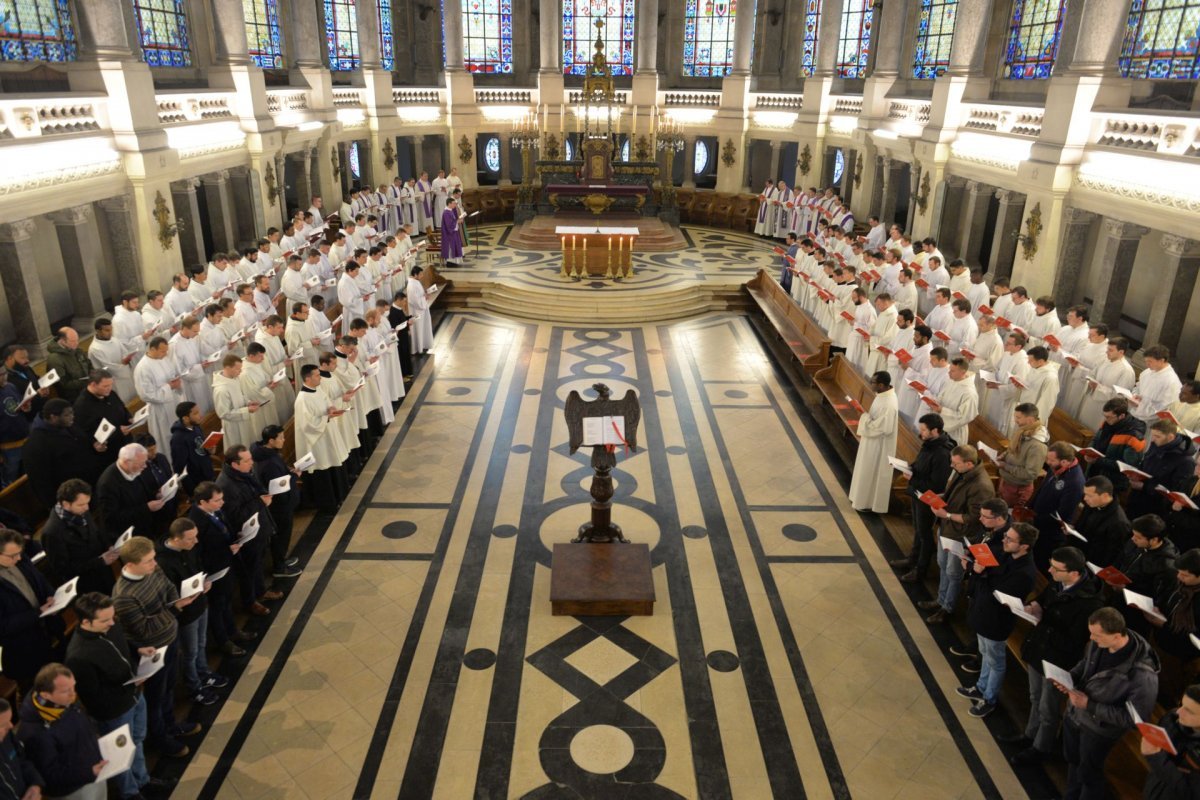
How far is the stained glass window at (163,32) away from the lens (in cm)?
1625

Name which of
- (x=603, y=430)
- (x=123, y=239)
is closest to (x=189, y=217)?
(x=123, y=239)

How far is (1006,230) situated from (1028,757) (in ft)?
40.7

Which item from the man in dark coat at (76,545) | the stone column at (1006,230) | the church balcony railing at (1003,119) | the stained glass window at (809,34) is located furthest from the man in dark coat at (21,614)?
the stained glass window at (809,34)

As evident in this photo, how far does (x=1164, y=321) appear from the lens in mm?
12086

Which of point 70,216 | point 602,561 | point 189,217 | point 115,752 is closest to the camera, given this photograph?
point 115,752

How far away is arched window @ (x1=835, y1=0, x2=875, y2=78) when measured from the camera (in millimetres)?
23609

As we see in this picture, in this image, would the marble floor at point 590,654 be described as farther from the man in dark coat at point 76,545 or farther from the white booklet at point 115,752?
the man in dark coat at point 76,545

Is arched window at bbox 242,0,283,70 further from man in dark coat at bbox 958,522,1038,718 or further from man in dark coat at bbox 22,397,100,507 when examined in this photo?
man in dark coat at bbox 958,522,1038,718

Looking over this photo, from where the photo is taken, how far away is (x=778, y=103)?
24.7 m

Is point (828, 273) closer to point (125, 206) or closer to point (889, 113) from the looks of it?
point (889, 113)

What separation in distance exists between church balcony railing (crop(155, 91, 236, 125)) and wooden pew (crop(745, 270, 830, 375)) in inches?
428

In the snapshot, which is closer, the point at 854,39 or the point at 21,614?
the point at 21,614

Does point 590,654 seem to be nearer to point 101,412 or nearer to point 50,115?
point 101,412

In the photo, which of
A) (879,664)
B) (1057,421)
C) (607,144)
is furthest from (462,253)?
(879,664)
